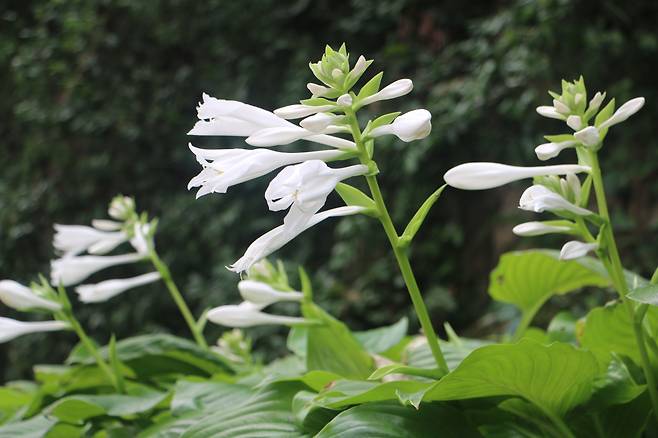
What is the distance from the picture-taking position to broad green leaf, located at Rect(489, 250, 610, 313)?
1139mm

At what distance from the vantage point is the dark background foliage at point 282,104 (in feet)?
8.54

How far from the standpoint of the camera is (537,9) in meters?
2.59

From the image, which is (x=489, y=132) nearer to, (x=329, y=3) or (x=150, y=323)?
(x=329, y=3)

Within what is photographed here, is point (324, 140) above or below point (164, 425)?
above

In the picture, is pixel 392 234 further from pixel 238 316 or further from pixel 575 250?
pixel 238 316

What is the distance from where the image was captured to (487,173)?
0.71m

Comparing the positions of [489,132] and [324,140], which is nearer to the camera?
[324,140]

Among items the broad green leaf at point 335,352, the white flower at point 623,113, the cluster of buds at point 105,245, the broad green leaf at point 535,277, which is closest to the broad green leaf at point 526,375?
the white flower at point 623,113

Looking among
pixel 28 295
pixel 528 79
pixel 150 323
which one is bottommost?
pixel 150 323

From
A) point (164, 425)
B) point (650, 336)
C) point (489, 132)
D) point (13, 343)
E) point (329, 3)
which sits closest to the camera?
point (650, 336)

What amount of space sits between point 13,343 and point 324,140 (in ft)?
12.2

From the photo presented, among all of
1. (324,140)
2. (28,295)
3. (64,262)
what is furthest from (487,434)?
(64,262)

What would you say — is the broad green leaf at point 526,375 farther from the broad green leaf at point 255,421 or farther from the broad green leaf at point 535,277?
the broad green leaf at point 535,277

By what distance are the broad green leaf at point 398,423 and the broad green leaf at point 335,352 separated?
0.31m
